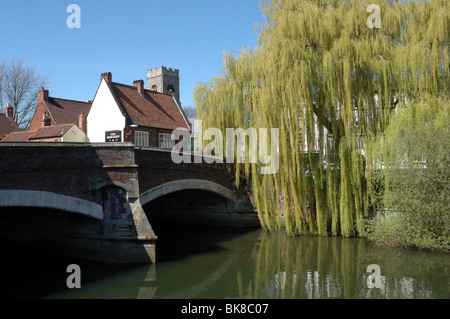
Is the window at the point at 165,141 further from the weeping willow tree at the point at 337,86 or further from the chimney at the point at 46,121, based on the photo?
the weeping willow tree at the point at 337,86

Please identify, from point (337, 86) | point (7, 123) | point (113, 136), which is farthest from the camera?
point (7, 123)

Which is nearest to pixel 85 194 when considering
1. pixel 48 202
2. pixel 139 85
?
pixel 48 202

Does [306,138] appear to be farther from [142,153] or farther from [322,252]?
[142,153]

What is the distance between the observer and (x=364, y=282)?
10367 millimetres

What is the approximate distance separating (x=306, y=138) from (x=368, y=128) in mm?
2118

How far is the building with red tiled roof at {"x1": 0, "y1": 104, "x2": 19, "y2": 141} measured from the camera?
31.9 metres

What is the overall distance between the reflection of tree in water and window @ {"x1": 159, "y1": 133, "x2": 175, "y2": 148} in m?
16.7

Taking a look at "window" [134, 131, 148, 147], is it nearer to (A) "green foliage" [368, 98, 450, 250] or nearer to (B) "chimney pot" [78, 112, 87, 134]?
(B) "chimney pot" [78, 112, 87, 134]

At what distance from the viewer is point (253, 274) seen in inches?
455

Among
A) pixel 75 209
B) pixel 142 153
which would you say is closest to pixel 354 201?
pixel 142 153

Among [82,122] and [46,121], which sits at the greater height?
[46,121]

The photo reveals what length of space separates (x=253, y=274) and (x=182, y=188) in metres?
5.78
